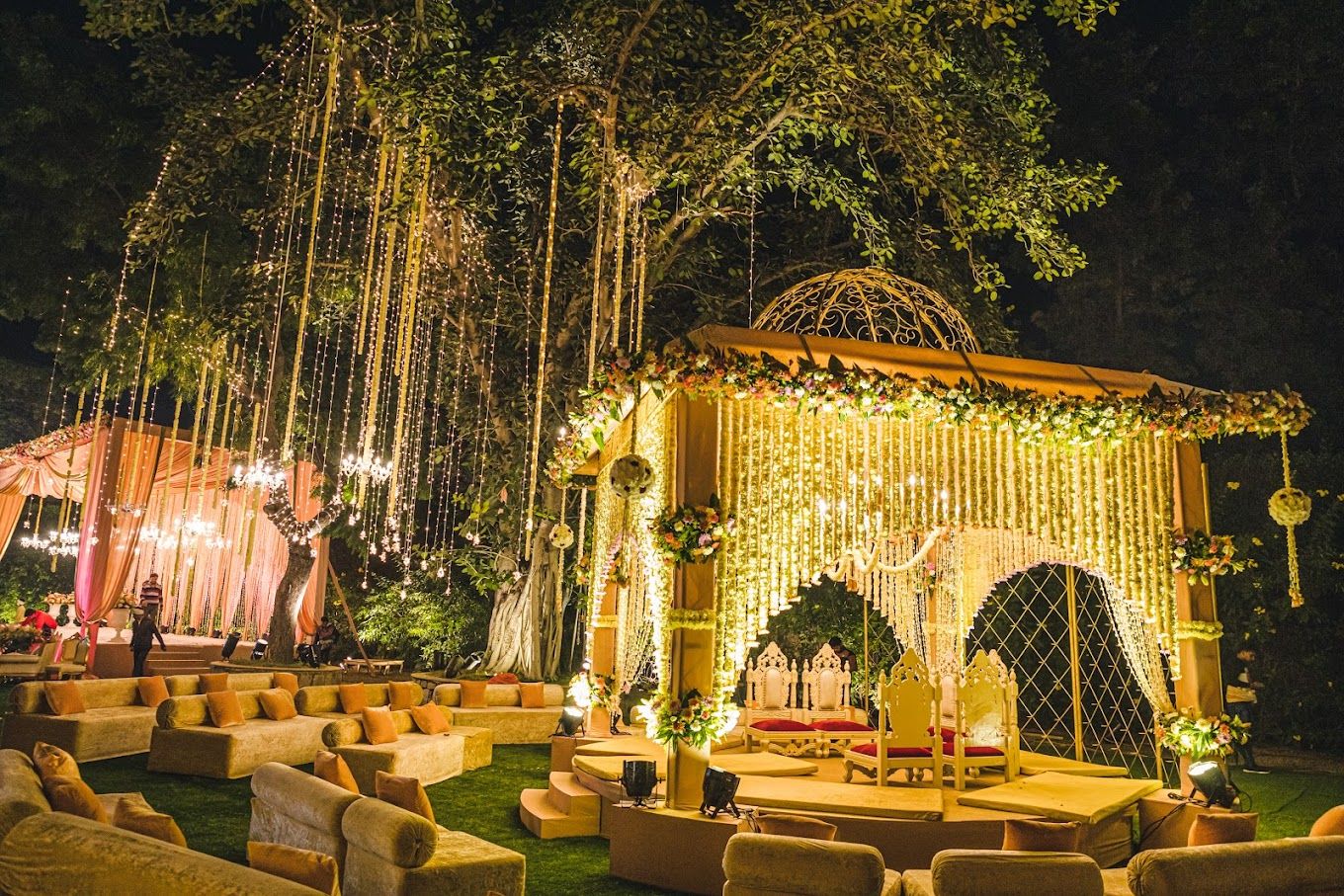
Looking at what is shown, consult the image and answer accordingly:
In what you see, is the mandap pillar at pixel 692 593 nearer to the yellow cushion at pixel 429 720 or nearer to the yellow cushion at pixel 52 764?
the yellow cushion at pixel 52 764

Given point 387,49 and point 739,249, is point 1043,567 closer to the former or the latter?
point 739,249

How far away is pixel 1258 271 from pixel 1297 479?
519 centimetres

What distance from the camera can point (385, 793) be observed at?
17.0 ft

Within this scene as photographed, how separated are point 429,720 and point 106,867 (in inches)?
259

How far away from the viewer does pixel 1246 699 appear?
11.3 m

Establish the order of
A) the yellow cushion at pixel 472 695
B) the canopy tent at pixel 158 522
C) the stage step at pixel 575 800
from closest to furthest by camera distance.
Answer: the stage step at pixel 575 800 → the yellow cushion at pixel 472 695 → the canopy tent at pixel 158 522

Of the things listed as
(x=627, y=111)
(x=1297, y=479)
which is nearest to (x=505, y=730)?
(x=627, y=111)

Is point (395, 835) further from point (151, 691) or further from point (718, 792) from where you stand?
point (151, 691)

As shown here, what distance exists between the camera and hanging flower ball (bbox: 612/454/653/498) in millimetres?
6383

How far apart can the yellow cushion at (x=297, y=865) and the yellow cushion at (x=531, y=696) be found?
8609 mm

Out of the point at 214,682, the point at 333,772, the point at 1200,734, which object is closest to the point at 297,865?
the point at 333,772

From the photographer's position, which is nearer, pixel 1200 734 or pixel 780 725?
pixel 1200 734

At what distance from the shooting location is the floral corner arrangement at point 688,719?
615 cm

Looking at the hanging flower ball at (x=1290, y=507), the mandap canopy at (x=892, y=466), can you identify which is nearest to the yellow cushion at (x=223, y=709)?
the mandap canopy at (x=892, y=466)
